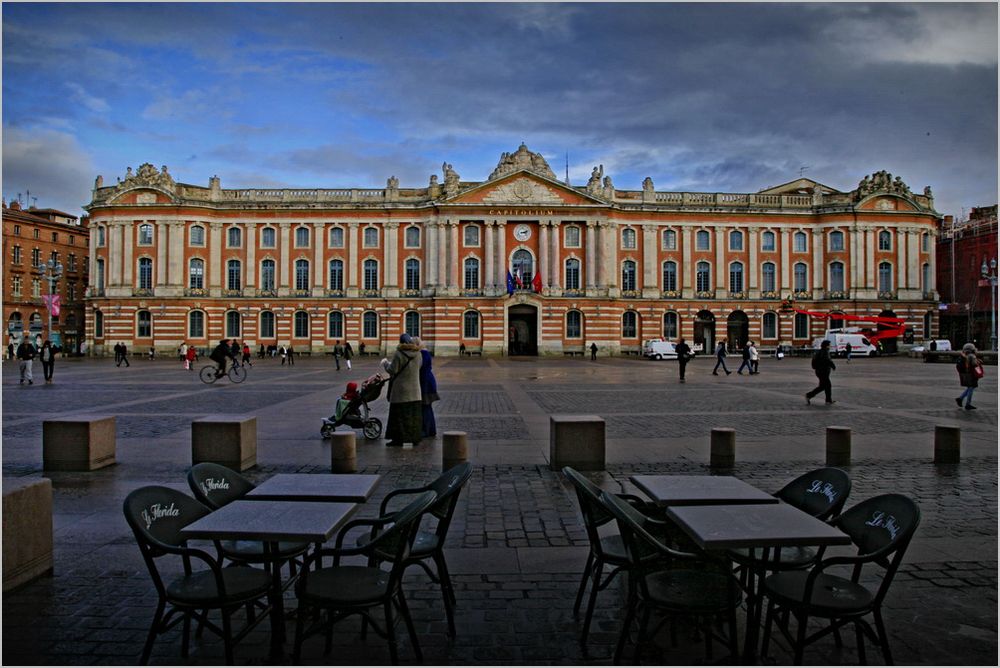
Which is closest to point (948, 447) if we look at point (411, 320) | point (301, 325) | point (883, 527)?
point (883, 527)

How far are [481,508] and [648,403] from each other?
1155cm

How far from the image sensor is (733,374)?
3138 centimetres

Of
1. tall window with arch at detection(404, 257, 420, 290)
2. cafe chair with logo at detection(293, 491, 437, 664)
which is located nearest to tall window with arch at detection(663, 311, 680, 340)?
tall window with arch at detection(404, 257, 420, 290)

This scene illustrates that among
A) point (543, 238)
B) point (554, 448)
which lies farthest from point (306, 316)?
point (554, 448)

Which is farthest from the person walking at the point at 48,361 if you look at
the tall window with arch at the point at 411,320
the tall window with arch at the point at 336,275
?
the tall window with arch at the point at 411,320

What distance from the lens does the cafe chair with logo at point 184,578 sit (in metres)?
3.95

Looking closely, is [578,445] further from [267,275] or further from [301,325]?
[267,275]

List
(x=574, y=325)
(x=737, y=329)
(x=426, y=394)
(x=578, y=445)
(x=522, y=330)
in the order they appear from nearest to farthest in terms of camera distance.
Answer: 1. (x=578, y=445)
2. (x=426, y=394)
3. (x=574, y=325)
4. (x=522, y=330)
5. (x=737, y=329)

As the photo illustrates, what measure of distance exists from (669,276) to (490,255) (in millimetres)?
15381

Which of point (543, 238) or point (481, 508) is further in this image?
point (543, 238)

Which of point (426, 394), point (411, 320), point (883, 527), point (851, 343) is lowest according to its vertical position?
point (883, 527)

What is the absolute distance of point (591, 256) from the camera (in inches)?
2163

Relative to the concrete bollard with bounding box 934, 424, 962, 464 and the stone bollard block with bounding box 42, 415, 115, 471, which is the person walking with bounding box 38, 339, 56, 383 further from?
the concrete bollard with bounding box 934, 424, 962, 464

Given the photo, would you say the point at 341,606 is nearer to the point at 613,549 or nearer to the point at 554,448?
the point at 613,549
